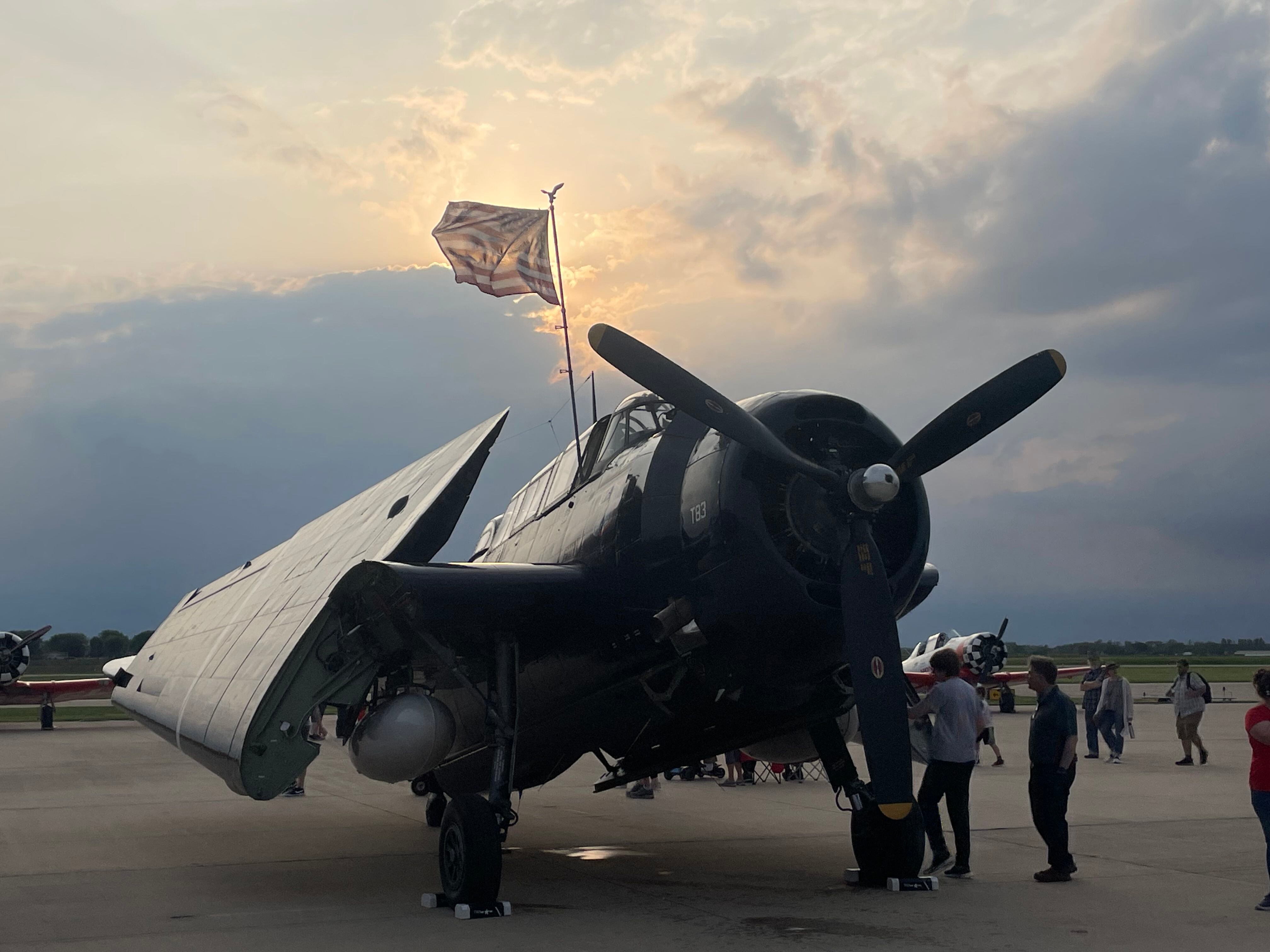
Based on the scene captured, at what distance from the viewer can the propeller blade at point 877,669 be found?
775cm

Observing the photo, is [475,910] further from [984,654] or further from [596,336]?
[984,654]

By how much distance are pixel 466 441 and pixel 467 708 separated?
2.66 metres

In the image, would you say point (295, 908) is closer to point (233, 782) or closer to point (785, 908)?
point (233, 782)

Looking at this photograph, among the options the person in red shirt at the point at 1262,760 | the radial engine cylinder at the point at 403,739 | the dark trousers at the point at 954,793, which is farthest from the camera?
the dark trousers at the point at 954,793

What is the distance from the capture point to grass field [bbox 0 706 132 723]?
43688mm

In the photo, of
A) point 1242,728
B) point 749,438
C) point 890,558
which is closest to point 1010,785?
point 890,558

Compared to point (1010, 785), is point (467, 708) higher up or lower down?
higher up

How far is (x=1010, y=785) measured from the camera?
17.4 m

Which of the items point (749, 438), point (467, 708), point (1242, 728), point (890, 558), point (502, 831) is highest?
point (749, 438)

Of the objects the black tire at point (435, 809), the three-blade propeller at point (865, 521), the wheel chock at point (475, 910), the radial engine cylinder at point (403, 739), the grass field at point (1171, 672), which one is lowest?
the grass field at point (1171, 672)

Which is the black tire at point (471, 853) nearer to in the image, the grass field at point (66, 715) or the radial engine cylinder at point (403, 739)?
the radial engine cylinder at point (403, 739)

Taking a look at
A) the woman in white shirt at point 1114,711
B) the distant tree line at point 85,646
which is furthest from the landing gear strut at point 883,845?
the distant tree line at point 85,646

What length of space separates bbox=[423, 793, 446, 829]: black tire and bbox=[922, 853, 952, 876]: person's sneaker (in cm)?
623

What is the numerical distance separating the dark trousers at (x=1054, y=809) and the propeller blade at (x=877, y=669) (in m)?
1.66
